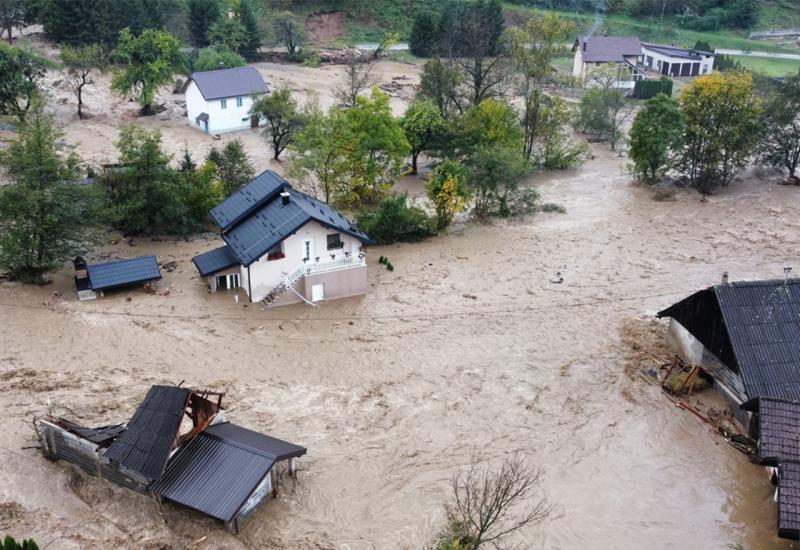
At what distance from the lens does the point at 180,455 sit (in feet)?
71.0

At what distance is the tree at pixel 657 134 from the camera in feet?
154

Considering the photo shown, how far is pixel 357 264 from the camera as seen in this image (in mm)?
33875

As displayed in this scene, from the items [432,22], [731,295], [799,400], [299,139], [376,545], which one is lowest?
[376,545]

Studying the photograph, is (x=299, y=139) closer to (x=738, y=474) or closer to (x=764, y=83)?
(x=738, y=474)

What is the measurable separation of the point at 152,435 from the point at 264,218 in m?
13.8

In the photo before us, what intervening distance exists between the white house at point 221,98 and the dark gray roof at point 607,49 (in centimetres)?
3193

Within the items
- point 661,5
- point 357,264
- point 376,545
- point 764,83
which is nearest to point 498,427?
point 376,545

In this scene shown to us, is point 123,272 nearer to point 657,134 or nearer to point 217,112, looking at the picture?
point 217,112

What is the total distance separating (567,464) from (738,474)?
5.21 meters

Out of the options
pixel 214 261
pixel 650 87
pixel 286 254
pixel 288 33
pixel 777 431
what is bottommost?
pixel 777 431

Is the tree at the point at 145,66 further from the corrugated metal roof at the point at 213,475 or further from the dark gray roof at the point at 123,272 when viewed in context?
the corrugated metal roof at the point at 213,475

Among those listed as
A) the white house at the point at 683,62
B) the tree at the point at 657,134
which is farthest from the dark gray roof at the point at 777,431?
the white house at the point at 683,62

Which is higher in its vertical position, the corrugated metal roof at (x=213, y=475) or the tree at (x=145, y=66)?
the tree at (x=145, y=66)

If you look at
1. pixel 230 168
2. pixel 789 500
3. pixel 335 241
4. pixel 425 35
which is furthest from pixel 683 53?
pixel 789 500
